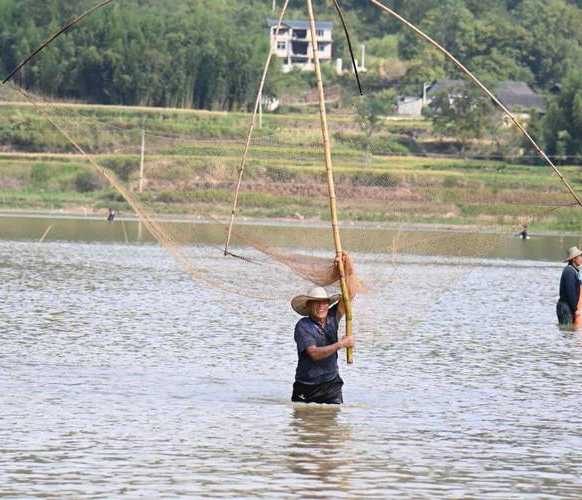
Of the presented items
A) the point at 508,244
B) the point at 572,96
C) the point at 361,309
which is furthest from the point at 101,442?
the point at 572,96

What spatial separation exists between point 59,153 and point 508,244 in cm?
2085

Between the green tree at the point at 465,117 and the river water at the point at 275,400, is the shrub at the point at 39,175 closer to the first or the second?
the green tree at the point at 465,117

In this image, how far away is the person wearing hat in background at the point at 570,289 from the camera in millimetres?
19267

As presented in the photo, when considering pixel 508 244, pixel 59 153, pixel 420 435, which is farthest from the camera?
pixel 59 153

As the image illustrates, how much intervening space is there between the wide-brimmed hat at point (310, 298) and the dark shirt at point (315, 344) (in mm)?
90

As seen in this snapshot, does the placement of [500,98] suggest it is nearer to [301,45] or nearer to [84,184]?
[301,45]

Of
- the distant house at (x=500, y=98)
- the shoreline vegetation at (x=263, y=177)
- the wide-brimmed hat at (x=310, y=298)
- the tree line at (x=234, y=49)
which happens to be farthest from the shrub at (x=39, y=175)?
the wide-brimmed hat at (x=310, y=298)

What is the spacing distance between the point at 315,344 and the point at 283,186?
4954 cm

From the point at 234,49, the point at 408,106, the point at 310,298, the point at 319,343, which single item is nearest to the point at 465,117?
the point at 234,49

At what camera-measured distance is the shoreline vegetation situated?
151 ft

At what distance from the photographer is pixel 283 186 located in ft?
204

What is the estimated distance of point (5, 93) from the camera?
15945 mm

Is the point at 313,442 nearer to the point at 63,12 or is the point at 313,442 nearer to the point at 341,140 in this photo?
the point at 341,140

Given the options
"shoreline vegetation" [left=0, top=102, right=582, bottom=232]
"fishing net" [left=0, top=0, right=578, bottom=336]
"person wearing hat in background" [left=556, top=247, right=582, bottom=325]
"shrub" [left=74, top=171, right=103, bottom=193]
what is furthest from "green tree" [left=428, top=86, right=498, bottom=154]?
"person wearing hat in background" [left=556, top=247, right=582, bottom=325]
